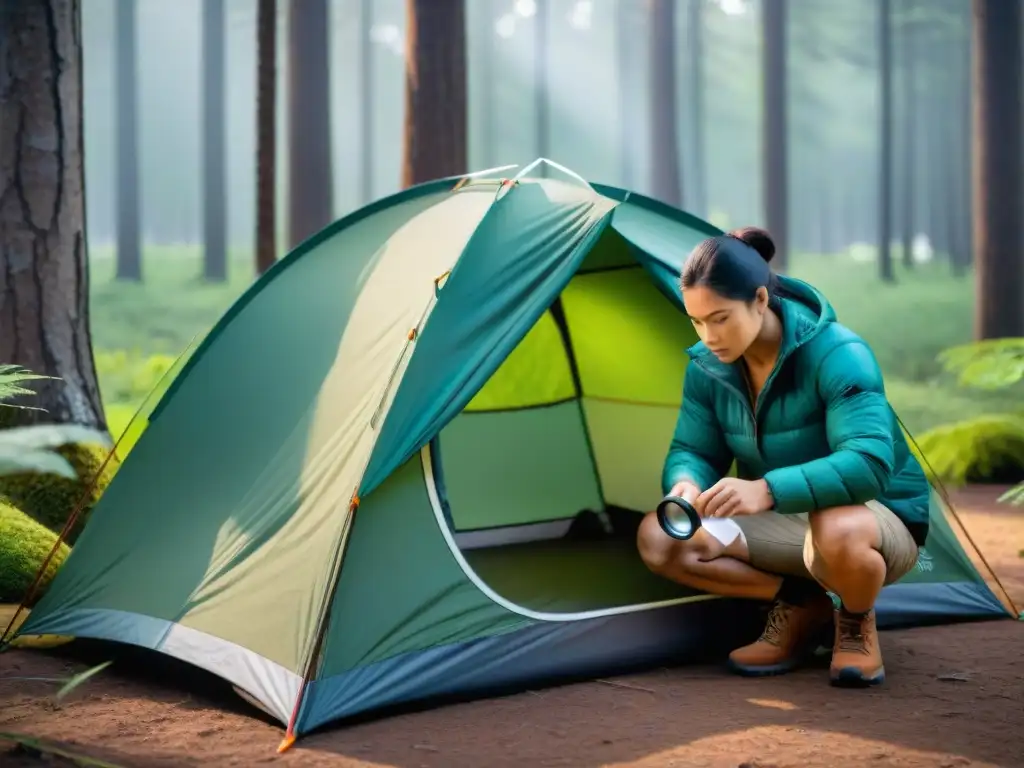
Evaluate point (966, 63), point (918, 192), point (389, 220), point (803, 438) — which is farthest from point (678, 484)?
point (918, 192)

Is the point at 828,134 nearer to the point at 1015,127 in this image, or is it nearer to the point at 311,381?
the point at 1015,127

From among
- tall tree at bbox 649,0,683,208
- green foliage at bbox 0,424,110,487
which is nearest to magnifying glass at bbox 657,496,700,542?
green foliage at bbox 0,424,110,487

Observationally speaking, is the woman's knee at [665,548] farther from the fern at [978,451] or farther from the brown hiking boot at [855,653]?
the fern at [978,451]

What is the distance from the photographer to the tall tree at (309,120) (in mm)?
13414

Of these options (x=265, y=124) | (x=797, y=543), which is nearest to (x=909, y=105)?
(x=265, y=124)

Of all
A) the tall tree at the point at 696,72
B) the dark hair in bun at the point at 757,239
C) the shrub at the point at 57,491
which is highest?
the tall tree at the point at 696,72

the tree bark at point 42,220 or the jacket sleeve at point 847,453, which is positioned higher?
the tree bark at point 42,220

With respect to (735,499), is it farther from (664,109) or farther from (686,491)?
(664,109)

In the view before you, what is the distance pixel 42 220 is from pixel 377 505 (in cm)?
264

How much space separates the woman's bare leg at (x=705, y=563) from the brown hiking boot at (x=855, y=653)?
0.92 feet

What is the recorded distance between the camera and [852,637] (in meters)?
3.65

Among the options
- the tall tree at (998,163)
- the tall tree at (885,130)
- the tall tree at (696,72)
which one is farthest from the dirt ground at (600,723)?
the tall tree at (696,72)

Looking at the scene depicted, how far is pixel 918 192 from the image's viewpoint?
3556 centimetres

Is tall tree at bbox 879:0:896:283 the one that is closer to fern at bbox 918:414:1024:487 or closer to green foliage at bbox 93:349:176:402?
green foliage at bbox 93:349:176:402
